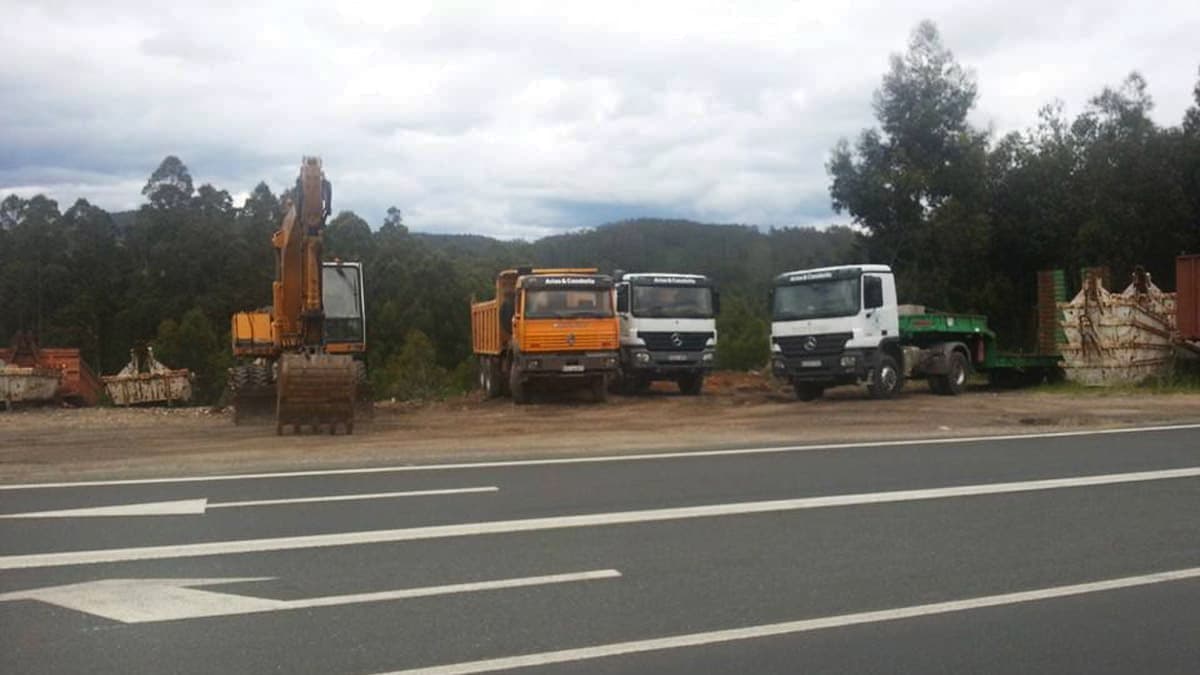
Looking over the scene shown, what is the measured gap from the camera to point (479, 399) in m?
29.3

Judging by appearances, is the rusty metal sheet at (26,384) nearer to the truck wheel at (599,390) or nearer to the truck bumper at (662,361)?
the truck wheel at (599,390)

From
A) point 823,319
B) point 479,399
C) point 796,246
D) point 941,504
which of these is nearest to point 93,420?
point 479,399

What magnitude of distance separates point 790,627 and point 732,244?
57.2 meters

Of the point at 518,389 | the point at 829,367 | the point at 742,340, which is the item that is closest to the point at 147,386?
the point at 518,389

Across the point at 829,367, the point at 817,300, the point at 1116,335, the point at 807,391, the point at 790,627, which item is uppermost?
the point at 817,300

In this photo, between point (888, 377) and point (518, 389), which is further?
point (888, 377)

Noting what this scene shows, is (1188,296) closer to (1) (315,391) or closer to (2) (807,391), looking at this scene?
(2) (807,391)

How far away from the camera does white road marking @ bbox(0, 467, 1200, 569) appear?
944 centimetres

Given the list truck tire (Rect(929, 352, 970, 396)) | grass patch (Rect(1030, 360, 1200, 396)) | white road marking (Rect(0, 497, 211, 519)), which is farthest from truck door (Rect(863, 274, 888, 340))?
white road marking (Rect(0, 497, 211, 519))

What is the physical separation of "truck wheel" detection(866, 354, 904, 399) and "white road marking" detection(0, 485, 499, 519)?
Answer: 1473 cm

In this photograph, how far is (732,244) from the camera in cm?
6369

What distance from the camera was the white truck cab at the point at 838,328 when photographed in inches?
992

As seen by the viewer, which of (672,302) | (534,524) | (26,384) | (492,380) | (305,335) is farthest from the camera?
(26,384)

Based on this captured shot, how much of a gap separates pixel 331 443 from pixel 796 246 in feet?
152
